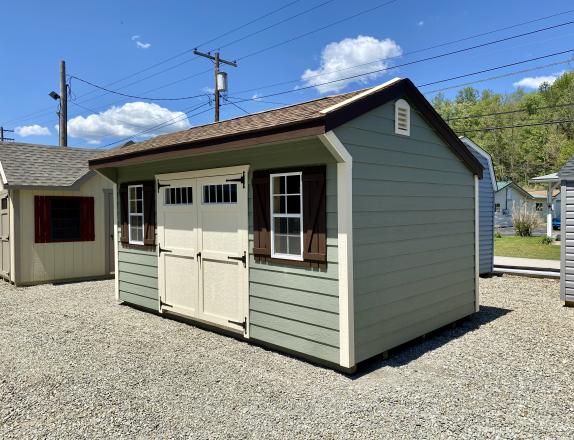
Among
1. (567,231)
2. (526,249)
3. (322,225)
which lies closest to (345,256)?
(322,225)

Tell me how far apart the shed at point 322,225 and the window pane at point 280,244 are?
14mm

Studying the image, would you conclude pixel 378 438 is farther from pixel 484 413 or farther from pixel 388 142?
pixel 388 142

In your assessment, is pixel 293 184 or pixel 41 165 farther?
pixel 41 165

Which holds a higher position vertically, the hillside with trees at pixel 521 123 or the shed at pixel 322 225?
the hillside with trees at pixel 521 123

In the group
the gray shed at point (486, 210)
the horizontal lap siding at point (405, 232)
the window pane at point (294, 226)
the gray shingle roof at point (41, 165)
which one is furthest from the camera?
the gray shed at point (486, 210)

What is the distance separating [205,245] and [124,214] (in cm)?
237

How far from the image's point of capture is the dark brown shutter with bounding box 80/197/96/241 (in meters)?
10.1

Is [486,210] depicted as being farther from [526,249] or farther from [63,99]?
[63,99]

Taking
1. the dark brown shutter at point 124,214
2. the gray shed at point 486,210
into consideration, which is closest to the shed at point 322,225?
the dark brown shutter at point 124,214

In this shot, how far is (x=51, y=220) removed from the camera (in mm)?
9711

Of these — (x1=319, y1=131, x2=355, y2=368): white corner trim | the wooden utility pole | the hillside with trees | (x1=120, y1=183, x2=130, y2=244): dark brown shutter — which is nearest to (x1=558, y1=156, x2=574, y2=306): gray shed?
(x1=319, y1=131, x2=355, y2=368): white corner trim

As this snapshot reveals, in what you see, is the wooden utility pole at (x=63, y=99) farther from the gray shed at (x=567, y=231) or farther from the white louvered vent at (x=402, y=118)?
the gray shed at (x=567, y=231)

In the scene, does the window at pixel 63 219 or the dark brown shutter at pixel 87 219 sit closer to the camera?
the window at pixel 63 219

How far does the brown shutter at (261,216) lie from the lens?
4.74 metres
